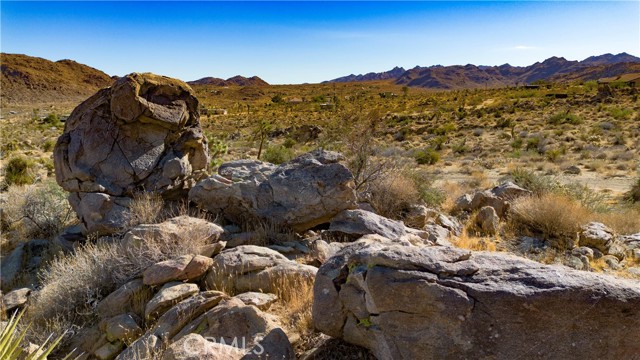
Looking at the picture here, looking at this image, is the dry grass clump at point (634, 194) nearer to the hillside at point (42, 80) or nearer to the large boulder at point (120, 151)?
the large boulder at point (120, 151)

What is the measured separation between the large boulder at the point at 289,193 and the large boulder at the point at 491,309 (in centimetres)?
340

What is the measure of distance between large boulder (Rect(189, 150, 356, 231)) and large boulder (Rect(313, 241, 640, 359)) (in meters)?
3.40

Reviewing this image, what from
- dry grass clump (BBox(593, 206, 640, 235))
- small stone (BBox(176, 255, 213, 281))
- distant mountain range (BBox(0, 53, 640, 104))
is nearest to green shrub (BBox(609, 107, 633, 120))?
dry grass clump (BBox(593, 206, 640, 235))

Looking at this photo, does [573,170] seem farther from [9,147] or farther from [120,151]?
[9,147]

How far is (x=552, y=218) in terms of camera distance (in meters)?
7.71

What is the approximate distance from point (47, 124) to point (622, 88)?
179ft

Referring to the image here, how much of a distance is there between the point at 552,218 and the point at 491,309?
18.6 ft

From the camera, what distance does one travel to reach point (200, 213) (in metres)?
7.31

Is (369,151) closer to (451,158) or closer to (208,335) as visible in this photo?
(208,335)

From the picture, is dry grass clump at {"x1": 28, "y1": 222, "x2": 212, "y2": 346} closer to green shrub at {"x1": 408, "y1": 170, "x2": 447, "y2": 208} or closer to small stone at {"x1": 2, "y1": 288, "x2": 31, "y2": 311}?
small stone at {"x1": 2, "y1": 288, "x2": 31, "y2": 311}

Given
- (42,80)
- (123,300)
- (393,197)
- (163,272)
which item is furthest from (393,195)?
(42,80)

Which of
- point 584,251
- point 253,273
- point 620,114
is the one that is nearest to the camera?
point 253,273

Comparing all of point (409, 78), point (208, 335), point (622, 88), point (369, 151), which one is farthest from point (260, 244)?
point (409, 78)

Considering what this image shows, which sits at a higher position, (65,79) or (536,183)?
(65,79)
